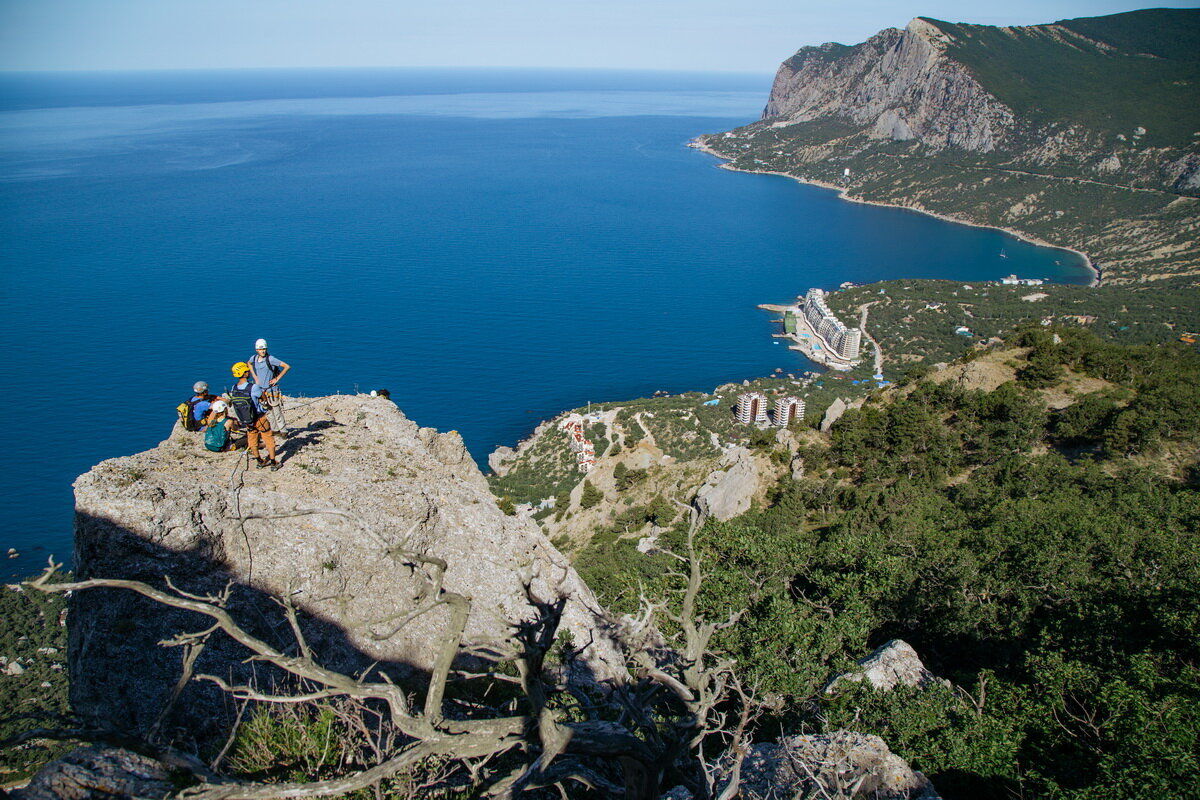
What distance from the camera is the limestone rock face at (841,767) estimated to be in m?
8.80

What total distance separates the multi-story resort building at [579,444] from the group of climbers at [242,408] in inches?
1409

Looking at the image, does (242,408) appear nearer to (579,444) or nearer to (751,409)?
(579,444)

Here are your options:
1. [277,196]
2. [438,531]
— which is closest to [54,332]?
[277,196]

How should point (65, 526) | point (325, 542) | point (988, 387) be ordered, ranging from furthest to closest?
point (65, 526) < point (988, 387) < point (325, 542)

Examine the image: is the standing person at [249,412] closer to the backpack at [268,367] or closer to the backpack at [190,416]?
the backpack at [268,367]

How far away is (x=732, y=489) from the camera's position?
2736cm

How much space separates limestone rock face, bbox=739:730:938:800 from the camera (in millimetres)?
8797

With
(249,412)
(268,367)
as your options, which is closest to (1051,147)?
(268,367)

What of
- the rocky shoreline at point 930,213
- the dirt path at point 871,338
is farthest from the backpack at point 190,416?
the rocky shoreline at point 930,213

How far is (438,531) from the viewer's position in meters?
14.8

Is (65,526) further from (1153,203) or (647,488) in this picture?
(1153,203)

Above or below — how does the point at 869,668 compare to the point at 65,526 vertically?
above

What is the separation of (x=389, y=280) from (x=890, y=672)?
9373cm

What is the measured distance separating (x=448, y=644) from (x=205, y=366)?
72.4 metres
